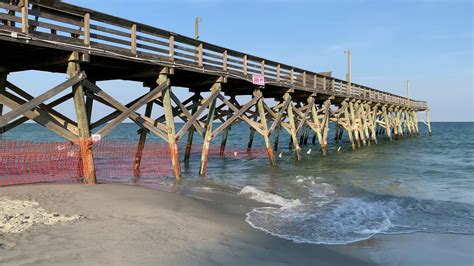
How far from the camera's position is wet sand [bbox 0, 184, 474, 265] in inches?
165

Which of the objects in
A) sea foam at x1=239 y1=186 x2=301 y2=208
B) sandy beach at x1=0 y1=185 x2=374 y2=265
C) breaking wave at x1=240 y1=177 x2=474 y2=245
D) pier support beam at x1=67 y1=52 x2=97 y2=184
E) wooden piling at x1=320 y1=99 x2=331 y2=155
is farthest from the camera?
wooden piling at x1=320 y1=99 x2=331 y2=155

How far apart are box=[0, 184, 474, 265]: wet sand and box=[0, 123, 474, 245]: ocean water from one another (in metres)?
0.53

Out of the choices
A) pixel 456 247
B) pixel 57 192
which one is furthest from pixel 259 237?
pixel 57 192

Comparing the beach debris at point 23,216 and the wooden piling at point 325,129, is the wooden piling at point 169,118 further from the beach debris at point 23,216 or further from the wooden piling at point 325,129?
the wooden piling at point 325,129

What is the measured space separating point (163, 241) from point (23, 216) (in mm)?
1930

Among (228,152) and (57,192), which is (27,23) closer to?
(57,192)

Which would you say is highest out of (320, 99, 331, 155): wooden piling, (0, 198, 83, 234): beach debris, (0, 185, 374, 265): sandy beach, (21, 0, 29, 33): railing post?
(21, 0, 29, 33): railing post

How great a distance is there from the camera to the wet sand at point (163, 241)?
4.20m

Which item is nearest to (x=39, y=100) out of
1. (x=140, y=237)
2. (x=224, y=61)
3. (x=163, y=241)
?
(x=140, y=237)

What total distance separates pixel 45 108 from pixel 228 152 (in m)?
13.3

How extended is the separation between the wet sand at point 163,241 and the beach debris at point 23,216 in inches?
4.7

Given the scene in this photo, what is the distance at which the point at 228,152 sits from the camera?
22.0 m

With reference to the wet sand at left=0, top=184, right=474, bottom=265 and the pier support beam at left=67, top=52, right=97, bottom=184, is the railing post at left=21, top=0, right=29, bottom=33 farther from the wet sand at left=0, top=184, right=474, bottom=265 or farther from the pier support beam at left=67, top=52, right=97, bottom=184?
the wet sand at left=0, top=184, right=474, bottom=265

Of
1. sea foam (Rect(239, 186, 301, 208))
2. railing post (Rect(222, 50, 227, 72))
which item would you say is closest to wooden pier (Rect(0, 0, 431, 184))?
railing post (Rect(222, 50, 227, 72))
